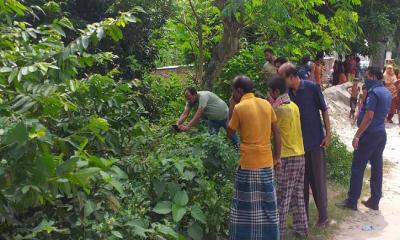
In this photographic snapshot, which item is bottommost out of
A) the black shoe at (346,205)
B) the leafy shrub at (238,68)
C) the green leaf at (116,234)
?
the black shoe at (346,205)

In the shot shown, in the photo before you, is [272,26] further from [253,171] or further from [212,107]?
[253,171]

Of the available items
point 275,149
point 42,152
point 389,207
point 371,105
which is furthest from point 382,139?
point 42,152

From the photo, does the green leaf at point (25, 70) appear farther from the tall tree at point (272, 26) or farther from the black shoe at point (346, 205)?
the black shoe at point (346, 205)

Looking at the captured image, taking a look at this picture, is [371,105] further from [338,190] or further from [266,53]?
[266,53]

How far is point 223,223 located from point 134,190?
116 centimetres

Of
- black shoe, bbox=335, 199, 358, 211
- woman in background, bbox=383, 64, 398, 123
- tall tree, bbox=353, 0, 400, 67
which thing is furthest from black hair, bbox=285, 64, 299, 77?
tall tree, bbox=353, 0, 400, 67

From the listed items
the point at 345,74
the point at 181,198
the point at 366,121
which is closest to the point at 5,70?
the point at 181,198

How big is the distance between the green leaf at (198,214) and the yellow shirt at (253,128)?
604 millimetres

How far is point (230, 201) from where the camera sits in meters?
4.72

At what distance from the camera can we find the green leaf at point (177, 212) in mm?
3710

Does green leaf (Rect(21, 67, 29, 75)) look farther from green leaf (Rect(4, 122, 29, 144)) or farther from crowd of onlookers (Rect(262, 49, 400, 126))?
crowd of onlookers (Rect(262, 49, 400, 126))

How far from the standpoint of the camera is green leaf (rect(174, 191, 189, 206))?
12.7ft

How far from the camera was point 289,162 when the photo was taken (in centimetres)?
495

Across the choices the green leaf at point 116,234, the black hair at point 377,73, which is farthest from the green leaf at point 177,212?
the black hair at point 377,73
